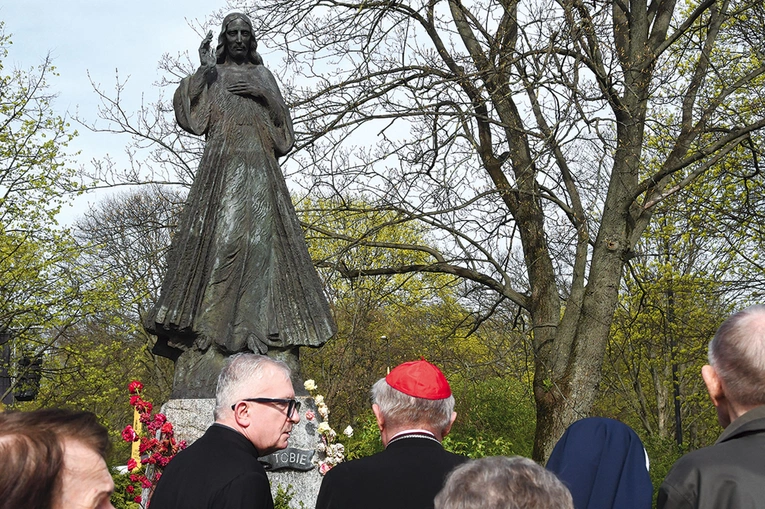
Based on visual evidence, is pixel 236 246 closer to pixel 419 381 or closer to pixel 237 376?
pixel 237 376

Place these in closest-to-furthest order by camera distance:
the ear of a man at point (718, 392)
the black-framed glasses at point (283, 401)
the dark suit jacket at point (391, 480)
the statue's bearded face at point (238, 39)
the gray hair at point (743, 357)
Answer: the gray hair at point (743, 357) < the ear of a man at point (718, 392) < the dark suit jacket at point (391, 480) < the black-framed glasses at point (283, 401) < the statue's bearded face at point (238, 39)

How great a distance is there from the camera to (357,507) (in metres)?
2.77

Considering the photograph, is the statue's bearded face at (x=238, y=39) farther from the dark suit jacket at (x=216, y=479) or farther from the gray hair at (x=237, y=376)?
the dark suit jacket at (x=216, y=479)

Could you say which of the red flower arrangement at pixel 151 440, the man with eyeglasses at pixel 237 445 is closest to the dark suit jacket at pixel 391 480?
the man with eyeglasses at pixel 237 445

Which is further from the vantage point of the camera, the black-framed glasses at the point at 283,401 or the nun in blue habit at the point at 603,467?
the black-framed glasses at the point at 283,401

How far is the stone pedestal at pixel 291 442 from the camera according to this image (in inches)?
212

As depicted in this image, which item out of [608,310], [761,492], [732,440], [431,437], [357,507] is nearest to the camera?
[761,492]

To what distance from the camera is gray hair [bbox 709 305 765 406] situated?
2451 mm

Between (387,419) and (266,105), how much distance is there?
374cm

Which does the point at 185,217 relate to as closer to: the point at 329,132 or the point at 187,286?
the point at 187,286

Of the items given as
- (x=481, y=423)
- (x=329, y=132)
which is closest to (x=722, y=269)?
(x=481, y=423)

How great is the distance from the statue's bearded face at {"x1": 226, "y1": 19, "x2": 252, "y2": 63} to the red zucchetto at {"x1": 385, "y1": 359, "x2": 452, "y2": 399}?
12.9 ft

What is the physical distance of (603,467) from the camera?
250cm

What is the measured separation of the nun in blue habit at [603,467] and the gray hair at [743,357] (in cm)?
33
